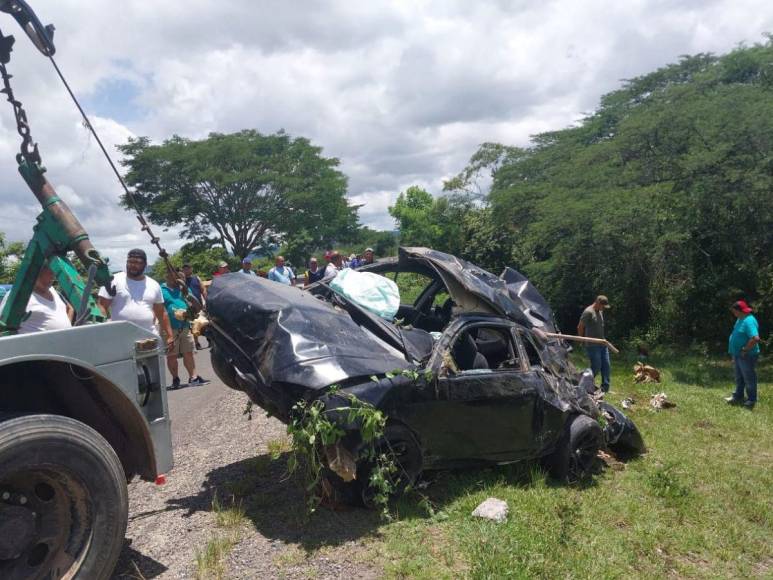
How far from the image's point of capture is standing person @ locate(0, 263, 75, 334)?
392 cm

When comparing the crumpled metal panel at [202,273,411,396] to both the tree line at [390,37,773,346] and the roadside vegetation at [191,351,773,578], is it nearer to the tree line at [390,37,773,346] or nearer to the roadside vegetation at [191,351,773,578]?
the roadside vegetation at [191,351,773,578]

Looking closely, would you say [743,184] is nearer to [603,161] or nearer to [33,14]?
[603,161]

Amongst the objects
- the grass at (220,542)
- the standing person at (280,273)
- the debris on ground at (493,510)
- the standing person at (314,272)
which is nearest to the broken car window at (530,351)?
the debris on ground at (493,510)

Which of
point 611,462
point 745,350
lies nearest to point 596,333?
point 745,350

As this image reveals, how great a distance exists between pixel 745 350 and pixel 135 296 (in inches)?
349

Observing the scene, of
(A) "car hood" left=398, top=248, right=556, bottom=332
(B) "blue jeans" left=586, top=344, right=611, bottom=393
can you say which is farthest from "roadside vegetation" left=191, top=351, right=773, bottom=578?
(B) "blue jeans" left=586, top=344, right=611, bottom=393

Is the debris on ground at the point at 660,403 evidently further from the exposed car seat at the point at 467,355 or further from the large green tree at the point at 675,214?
the large green tree at the point at 675,214

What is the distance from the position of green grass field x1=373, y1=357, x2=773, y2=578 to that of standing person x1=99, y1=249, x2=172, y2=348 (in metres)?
3.05

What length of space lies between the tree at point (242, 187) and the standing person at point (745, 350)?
2922cm

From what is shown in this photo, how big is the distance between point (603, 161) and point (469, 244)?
32.0 ft

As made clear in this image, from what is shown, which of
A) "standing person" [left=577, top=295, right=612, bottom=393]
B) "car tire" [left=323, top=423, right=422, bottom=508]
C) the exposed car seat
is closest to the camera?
"car tire" [left=323, top=423, right=422, bottom=508]

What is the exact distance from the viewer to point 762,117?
542 inches

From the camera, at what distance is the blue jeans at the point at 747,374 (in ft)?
32.4

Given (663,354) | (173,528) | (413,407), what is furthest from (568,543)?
(663,354)
